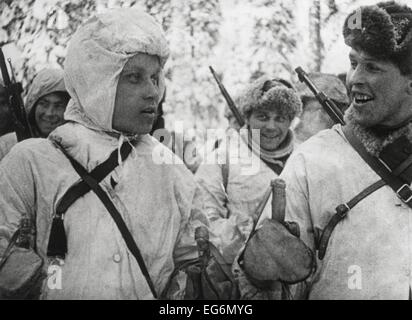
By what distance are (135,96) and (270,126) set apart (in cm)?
142

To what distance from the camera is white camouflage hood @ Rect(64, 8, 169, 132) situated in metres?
→ 2.38

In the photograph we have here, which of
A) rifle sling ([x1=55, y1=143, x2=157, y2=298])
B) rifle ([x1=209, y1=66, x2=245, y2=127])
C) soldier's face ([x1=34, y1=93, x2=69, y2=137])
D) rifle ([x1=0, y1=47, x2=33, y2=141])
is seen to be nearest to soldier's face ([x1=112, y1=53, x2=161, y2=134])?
rifle sling ([x1=55, y1=143, x2=157, y2=298])

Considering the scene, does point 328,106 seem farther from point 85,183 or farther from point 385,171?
point 85,183

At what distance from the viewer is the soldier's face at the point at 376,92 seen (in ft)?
8.16

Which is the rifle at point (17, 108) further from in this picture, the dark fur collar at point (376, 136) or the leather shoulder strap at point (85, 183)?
the dark fur collar at point (376, 136)

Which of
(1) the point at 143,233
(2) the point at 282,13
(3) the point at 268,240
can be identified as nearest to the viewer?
(3) the point at 268,240

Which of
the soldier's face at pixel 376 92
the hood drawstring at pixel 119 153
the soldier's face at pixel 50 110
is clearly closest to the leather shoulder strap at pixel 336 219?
the soldier's face at pixel 376 92

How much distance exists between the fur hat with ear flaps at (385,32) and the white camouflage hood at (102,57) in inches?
32.2

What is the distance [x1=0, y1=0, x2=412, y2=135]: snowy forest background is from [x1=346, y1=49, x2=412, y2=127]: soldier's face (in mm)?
602

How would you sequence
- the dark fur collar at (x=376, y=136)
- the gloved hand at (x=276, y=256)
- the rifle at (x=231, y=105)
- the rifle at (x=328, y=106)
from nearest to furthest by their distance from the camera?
the gloved hand at (x=276, y=256)
the dark fur collar at (x=376, y=136)
the rifle at (x=328, y=106)
the rifle at (x=231, y=105)
